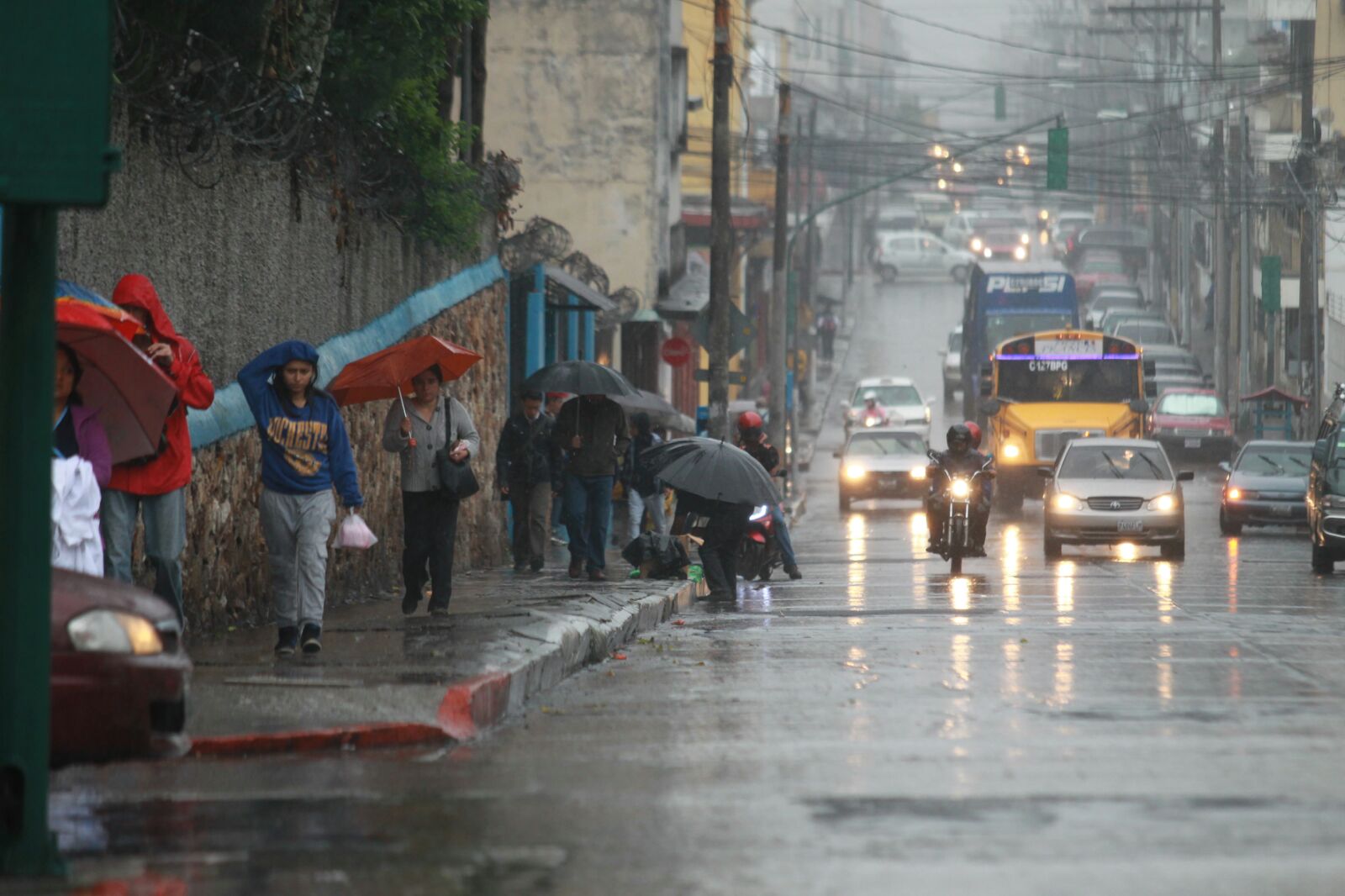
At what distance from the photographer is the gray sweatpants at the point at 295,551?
1217 centimetres

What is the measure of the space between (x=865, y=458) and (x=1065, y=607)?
908 inches

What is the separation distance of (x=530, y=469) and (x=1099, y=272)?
79.6 meters

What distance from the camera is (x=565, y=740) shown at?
10219 millimetres

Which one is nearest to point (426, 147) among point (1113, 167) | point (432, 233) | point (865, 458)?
point (432, 233)

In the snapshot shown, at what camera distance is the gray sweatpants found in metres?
12.2

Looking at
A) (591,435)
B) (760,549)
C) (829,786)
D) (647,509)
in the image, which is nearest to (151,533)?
(829,786)

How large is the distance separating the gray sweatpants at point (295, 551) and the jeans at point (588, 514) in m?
7.68

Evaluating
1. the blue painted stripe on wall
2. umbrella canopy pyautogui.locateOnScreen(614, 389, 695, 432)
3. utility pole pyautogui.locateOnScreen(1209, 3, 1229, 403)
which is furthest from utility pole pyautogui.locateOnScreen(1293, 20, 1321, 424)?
the blue painted stripe on wall

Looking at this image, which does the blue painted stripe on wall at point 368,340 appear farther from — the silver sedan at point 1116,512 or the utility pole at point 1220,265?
the utility pole at point 1220,265

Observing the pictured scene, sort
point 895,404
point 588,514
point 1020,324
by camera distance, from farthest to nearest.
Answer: point 895,404 → point 1020,324 → point 588,514

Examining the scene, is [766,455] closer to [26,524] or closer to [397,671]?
[397,671]

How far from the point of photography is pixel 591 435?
19.7 metres

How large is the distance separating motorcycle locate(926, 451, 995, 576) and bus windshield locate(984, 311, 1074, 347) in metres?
32.0

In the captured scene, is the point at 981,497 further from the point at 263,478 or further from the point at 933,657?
the point at 263,478
